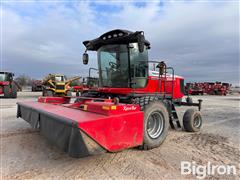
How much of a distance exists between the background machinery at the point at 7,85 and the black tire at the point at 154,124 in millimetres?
14335

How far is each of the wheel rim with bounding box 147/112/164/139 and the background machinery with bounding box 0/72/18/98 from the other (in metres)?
14.3

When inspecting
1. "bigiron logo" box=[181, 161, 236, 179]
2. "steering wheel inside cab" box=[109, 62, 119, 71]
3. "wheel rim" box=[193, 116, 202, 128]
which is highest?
"steering wheel inside cab" box=[109, 62, 119, 71]

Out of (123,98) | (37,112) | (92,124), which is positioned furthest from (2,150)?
(123,98)

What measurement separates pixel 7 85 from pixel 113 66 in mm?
13395

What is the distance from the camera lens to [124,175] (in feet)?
9.36

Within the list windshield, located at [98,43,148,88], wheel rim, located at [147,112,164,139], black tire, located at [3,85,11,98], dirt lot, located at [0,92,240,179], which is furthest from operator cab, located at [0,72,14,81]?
wheel rim, located at [147,112,164,139]

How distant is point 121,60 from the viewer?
4.64 meters

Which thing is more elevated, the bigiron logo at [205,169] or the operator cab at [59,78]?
the operator cab at [59,78]

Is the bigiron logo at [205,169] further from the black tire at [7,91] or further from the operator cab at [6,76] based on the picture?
the operator cab at [6,76]

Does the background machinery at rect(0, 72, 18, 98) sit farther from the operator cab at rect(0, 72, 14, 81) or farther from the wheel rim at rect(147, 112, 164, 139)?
the wheel rim at rect(147, 112, 164, 139)

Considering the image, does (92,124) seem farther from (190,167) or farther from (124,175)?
(190,167)

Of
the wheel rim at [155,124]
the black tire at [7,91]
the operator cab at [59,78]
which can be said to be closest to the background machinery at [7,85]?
the black tire at [7,91]

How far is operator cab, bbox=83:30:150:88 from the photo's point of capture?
452 centimetres

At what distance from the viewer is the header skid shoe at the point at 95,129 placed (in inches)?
102
